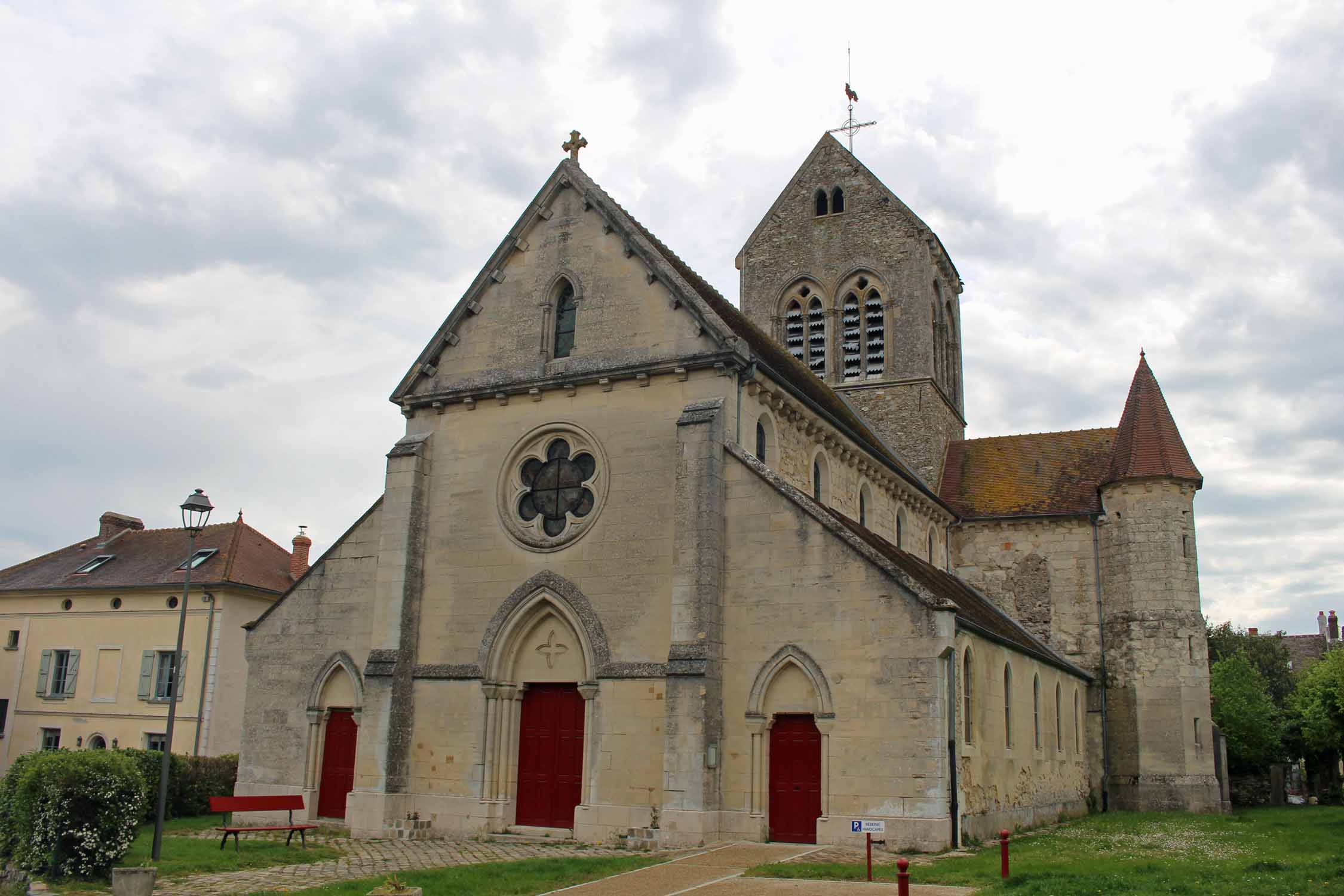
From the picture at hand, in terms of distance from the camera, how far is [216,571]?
3681 centimetres

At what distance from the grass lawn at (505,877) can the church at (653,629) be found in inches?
96.2

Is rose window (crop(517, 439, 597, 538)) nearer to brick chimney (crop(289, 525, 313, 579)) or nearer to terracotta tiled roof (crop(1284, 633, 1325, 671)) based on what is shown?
brick chimney (crop(289, 525, 313, 579))

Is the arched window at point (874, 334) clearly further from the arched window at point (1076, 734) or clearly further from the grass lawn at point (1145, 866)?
the grass lawn at point (1145, 866)

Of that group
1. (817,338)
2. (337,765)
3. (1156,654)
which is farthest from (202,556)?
(1156,654)

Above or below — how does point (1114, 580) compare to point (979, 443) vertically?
below

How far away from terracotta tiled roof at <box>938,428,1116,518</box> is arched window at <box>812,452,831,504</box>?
1042 centimetres

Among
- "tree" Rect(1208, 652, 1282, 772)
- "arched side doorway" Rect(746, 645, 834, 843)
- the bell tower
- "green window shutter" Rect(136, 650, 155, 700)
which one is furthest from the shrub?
"tree" Rect(1208, 652, 1282, 772)

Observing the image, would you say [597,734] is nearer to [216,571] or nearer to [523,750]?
[523,750]

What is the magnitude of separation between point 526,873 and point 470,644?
23.1 feet

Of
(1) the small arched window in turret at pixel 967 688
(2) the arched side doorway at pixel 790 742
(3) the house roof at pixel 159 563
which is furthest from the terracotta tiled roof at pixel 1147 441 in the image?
(3) the house roof at pixel 159 563

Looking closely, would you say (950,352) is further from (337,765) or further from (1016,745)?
(337,765)

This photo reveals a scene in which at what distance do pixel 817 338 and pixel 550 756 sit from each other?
1950 centimetres

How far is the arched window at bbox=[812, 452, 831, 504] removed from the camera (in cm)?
2372

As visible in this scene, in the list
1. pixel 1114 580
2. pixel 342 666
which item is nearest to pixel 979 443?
pixel 1114 580
